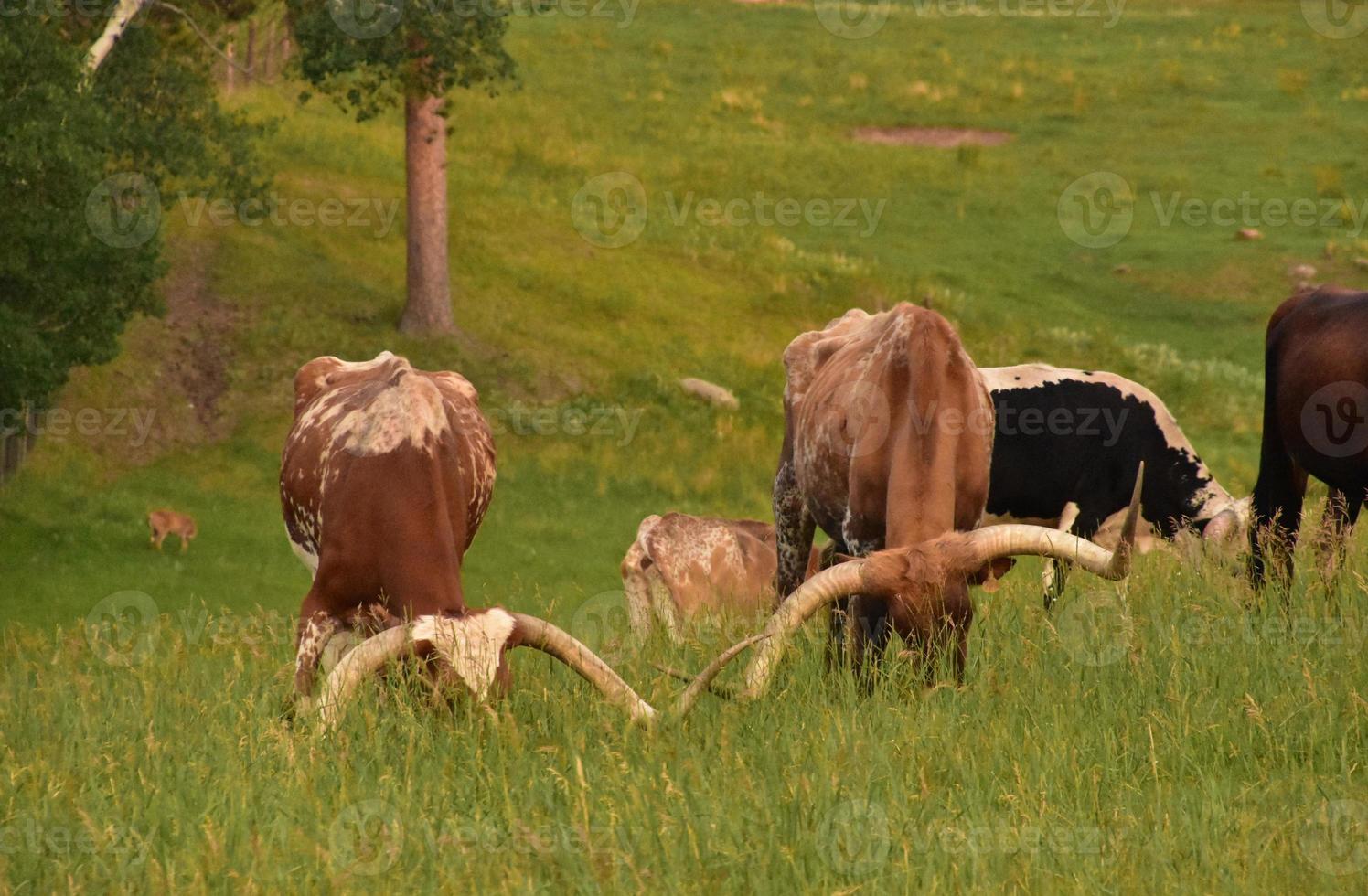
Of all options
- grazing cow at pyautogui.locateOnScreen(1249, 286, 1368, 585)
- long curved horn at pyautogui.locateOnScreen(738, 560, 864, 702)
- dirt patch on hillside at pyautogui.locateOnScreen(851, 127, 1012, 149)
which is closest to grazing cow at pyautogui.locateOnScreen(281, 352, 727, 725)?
long curved horn at pyautogui.locateOnScreen(738, 560, 864, 702)

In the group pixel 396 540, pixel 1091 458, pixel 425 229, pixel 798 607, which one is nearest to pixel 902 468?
pixel 798 607

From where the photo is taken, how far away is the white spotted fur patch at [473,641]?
6.99 metres

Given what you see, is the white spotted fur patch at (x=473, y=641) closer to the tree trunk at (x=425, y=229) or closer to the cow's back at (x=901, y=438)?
the cow's back at (x=901, y=438)

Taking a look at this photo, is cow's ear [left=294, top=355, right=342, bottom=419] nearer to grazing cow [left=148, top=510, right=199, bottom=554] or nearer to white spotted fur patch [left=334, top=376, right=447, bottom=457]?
white spotted fur patch [left=334, top=376, right=447, bottom=457]

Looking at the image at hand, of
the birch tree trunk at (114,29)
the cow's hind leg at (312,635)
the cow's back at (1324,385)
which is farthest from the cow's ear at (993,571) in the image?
the birch tree trunk at (114,29)

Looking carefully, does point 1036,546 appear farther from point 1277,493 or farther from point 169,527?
point 169,527

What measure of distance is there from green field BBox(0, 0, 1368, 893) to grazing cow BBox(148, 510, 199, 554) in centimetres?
28

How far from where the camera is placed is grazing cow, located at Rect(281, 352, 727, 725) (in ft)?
23.1

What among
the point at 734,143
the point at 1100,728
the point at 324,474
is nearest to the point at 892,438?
the point at 1100,728

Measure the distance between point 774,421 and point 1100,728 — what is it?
53.3 ft

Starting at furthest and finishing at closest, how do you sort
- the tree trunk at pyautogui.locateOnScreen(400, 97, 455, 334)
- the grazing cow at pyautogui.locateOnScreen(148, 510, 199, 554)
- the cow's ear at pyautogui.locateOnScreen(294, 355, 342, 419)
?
the tree trunk at pyautogui.locateOnScreen(400, 97, 455, 334) < the grazing cow at pyautogui.locateOnScreen(148, 510, 199, 554) < the cow's ear at pyautogui.locateOnScreen(294, 355, 342, 419)

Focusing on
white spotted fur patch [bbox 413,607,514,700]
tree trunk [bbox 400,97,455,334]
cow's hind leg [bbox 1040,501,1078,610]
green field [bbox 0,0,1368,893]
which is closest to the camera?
green field [bbox 0,0,1368,893]

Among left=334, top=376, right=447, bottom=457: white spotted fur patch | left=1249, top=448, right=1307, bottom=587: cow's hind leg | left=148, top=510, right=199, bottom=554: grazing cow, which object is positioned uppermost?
left=334, top=376, right=447, bottom=457: white spotted fur patch

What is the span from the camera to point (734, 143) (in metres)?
37.3
